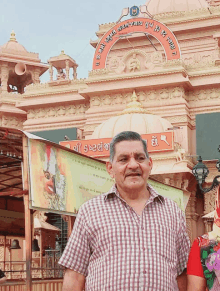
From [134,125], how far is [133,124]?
0.10m

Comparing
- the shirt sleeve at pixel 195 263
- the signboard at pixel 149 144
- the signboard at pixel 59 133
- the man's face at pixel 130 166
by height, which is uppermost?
the signboard at pixel 59 133

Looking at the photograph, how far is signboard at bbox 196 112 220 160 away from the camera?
80.6 ft

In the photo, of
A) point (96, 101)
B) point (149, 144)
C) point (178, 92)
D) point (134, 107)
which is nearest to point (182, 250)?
point (149, 144)

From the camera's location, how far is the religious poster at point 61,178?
9.12 meters

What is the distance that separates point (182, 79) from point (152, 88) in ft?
4.97

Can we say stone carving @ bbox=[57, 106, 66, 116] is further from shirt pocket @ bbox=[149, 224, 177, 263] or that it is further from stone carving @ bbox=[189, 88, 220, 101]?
shirt pocket @ bbox=[149, 224, 177, 263]

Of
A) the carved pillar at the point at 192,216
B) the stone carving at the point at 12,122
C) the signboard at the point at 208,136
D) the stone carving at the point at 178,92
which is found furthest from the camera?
the stone carving at the point at 12,122

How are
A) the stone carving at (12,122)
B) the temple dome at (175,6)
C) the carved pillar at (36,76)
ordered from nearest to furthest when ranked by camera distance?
the stone carving at (12,122), the temple dome at (175,6), the carved pillar at (36,76)

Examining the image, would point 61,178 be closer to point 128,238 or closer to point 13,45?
point 128,238

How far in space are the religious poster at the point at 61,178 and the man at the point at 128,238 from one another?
528 cm

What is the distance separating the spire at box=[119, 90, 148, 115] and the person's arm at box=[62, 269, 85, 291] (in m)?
20.8

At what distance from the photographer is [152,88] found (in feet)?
84.9

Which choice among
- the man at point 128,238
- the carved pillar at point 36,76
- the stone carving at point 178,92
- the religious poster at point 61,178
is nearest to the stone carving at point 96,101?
the stone carving at point 178,92

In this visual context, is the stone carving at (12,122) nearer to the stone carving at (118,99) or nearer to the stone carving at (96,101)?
the stone carving at (96,101)
